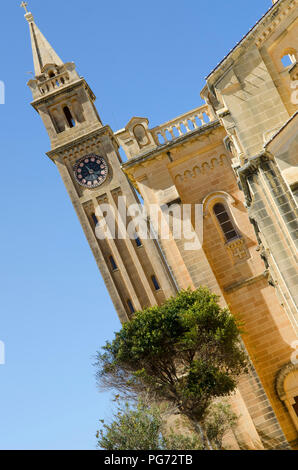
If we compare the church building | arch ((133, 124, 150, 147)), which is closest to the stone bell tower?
the church building

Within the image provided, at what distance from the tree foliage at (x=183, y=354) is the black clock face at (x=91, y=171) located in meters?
24.9

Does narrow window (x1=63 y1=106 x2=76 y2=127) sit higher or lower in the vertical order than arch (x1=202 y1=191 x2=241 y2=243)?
higher

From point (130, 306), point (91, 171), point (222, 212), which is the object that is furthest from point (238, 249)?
point (91, 171)

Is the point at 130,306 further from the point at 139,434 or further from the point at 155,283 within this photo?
the point at 139,434

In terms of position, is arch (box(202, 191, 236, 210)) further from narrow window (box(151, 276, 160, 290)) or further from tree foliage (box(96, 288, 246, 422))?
narrow window (box(151, 276, 160, 290))

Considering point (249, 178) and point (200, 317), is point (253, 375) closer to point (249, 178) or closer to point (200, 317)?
point (200, 317)

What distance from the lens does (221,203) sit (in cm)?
2730

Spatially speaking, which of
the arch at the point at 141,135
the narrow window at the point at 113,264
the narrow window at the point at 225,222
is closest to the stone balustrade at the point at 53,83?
the narrow window at the point at 113,264

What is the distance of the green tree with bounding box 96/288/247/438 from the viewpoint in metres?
23.3

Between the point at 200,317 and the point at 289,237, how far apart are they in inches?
306

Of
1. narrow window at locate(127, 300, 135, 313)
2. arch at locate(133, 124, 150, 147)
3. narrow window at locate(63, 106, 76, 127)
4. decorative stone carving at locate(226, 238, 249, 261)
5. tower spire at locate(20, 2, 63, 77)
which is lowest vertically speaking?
decorative stone carving at locate(226, 238, 249, 261)

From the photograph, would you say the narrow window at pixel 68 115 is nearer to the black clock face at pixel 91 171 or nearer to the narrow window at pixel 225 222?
the black clock face at pixel 91 171

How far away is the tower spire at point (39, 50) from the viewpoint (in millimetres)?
53125

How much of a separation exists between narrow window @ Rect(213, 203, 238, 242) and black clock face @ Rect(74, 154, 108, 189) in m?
22.4
